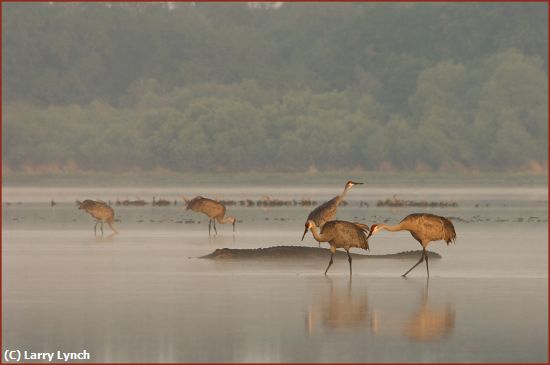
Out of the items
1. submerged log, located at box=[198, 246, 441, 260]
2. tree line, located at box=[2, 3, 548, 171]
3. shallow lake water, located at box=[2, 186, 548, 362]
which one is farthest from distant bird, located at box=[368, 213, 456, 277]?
tree line, located at box=[2, 3, 548, 171]

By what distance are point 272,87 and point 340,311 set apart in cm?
11751

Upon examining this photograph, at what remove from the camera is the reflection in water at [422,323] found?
12.5 meters

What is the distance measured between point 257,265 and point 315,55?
4620 inches

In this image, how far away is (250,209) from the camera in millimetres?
40031

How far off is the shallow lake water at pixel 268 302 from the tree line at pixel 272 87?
79671mm

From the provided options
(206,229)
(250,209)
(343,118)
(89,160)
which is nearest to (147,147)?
(89,160)

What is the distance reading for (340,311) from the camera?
14211 millimetres

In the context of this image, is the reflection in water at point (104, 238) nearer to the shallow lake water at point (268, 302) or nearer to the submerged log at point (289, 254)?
the shallow lake water at point (268, 302)

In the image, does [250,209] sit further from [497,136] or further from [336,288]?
[497,136]

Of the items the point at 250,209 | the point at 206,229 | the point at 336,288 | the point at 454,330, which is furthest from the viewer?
the point at 250,209

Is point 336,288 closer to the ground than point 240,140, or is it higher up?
closer to the ground

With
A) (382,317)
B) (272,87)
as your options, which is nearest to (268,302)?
(382,317)

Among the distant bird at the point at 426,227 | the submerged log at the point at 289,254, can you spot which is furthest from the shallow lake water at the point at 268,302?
the distant bird at the point at 426,227

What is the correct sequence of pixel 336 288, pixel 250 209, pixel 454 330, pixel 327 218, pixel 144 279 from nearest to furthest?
pixel 454 330 < pixel 336 288 < pixel 144 279 < pixel 327 218 < pixel 250 209
